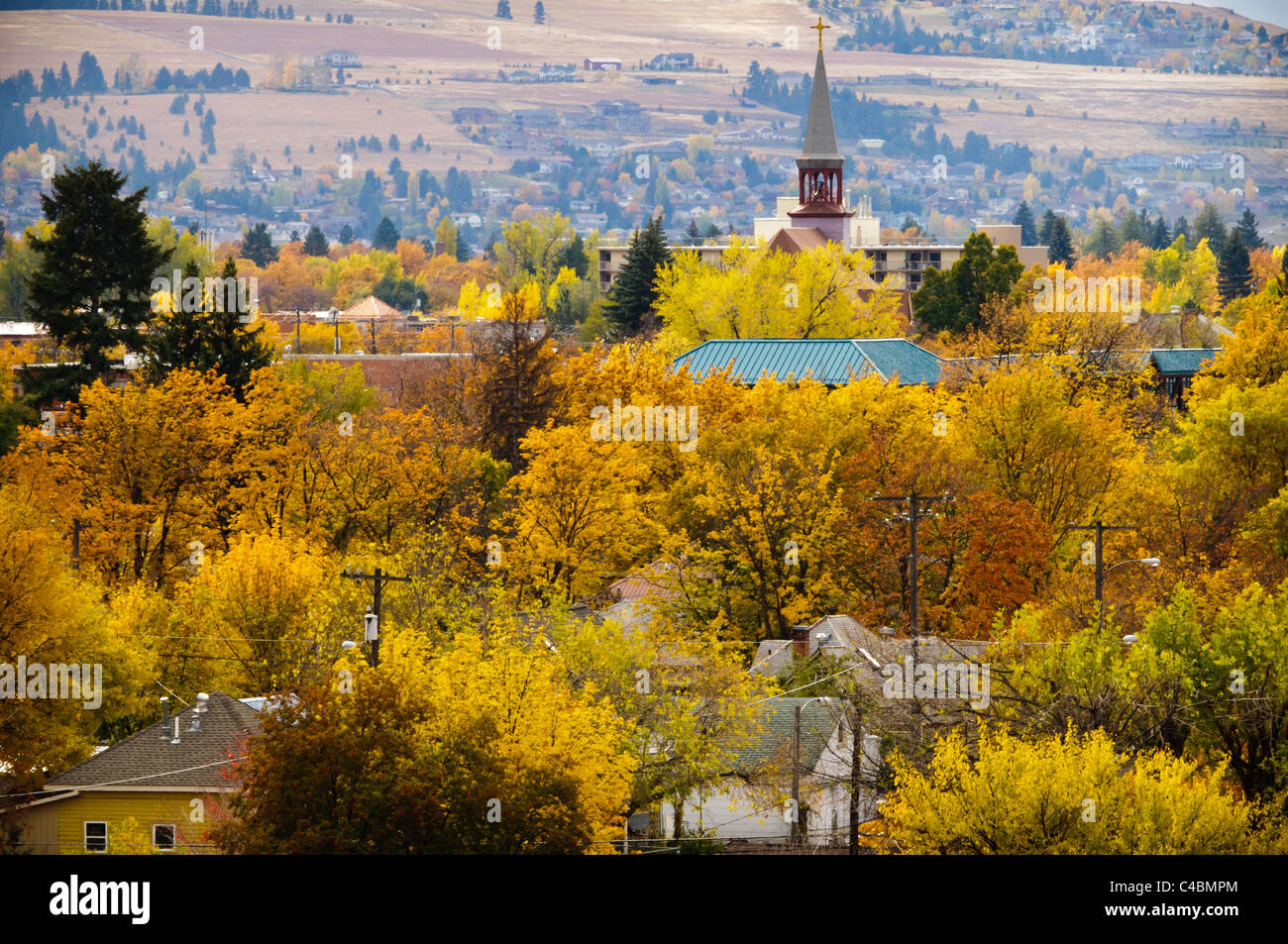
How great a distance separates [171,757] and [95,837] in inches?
97.8

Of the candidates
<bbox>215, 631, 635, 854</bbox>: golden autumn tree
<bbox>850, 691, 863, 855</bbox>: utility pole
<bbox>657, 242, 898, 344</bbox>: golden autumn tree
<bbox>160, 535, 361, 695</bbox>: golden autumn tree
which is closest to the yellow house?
<bbox>160, 535, 361, 695</bbox>: golden autumn tree

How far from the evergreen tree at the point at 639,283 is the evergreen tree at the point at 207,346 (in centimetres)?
4626

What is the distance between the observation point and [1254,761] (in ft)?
137

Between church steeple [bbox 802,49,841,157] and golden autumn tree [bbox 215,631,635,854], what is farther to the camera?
church steeple [bbox 802,49,841,157]

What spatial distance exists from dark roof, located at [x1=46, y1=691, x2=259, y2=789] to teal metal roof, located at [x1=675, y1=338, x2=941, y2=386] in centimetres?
4190

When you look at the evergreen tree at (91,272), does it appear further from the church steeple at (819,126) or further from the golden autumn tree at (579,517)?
the church steeple at (819,126)

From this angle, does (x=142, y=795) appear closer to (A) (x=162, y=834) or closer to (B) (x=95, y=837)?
(A) (x=162, y=834)

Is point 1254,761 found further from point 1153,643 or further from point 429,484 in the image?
point 429,484

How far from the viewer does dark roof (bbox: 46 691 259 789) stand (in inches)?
Answer: 1769

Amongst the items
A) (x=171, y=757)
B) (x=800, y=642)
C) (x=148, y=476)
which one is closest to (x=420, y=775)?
(x=171, y=757)

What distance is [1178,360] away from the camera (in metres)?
115

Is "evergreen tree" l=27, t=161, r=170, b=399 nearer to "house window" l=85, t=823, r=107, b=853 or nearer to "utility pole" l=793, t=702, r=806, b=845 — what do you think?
"house window" l=85, t=823, r=107, b=853
